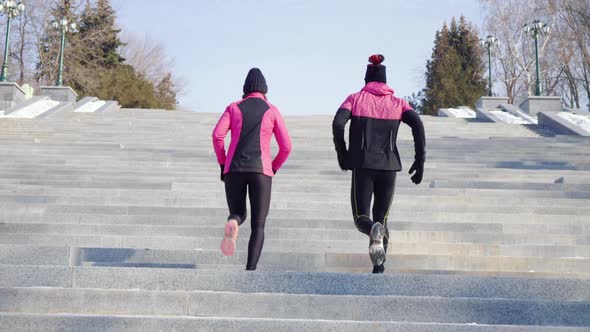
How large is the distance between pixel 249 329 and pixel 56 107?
1965 cm

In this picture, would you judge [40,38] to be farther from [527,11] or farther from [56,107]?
[527,11]

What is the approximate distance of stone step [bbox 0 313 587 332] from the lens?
3.63m

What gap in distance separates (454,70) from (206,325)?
41081 millimetres

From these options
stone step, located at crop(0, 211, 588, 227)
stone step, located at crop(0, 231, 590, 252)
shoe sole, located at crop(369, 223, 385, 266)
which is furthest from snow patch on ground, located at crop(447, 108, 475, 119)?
shoe sole, located at crop(369, 223, 385, 266)

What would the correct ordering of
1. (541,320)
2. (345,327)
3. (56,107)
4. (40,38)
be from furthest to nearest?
(40,38) < (56,107) < (541,320) < (345,327)

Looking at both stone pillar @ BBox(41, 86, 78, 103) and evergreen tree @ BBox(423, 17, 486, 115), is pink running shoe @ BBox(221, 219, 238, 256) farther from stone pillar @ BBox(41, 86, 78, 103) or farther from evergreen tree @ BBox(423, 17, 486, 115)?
evergreen tree @ BBox(423, 17, 486, 115)

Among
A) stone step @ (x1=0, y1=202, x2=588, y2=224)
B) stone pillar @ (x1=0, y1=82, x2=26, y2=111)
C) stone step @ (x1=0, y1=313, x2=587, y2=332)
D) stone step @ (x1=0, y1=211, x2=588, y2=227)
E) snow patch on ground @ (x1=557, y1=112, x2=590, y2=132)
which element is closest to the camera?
stone step @ (x1=0, y1=313, x2=587, y2=332)

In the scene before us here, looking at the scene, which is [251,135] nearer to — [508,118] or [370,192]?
[370,192]

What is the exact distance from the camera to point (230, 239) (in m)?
4.61

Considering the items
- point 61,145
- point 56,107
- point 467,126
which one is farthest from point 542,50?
point 61,145

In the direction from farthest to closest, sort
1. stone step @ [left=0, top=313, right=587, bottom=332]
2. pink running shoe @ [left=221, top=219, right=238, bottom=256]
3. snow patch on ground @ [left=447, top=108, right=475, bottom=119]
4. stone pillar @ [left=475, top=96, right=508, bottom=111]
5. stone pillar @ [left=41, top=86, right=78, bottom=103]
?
1. stone pillar @ [left=475, top=96, right=508, bottom=111]
2. snow patch on ground @ [left=447, top=108, right=475, bottom=119]
3. stone pillar @ [left=41, top=86, right=78, bottom=103]
4. pink running shoe @ [left=221, top=219, right=238, bottom=256]
5. stone step @ [left=0, top=313, right=587, bottom=332]

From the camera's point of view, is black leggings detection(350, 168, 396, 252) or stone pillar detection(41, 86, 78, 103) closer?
black leggings detection(350, 168, 396, 252)

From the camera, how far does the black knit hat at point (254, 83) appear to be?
5.15m

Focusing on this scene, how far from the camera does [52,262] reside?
5402mm
